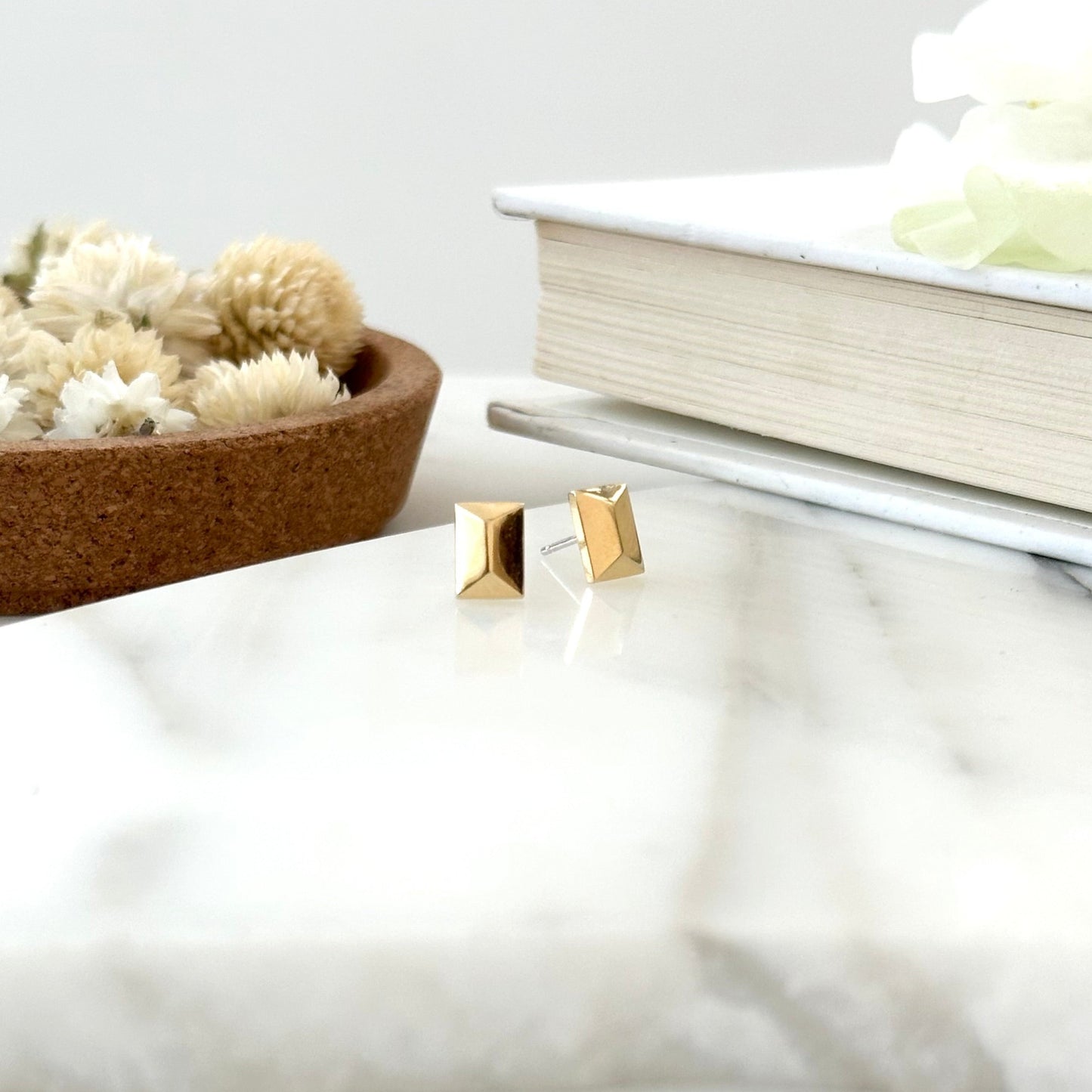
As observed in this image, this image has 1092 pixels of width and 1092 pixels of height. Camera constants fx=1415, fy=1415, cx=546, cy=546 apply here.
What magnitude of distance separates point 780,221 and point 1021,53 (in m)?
0.11

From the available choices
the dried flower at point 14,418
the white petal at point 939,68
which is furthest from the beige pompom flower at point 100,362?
the white petal at point 939,68

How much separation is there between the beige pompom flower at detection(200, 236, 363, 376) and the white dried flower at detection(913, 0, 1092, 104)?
271mm

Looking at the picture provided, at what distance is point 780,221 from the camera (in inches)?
23.5

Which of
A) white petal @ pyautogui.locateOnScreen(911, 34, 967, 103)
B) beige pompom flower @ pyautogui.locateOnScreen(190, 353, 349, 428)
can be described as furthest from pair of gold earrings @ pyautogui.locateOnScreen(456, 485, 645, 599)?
white petal @ pyautogui.locateOnScreen(911, 34, 967, 103)

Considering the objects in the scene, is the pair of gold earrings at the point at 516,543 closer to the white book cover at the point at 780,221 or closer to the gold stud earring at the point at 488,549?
the gold stud earring at the point at 488,549

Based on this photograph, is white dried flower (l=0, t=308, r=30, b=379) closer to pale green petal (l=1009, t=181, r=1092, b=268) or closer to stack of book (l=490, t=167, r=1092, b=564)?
stack of book (l=490, t=167, r=1092, b=564)

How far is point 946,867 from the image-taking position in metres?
0.33

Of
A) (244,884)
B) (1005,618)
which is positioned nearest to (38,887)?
(244,884)

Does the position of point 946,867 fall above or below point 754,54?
below

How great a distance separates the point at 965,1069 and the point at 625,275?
0.41 m

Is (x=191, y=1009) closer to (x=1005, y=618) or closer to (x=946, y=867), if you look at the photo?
(x=946, y=867)

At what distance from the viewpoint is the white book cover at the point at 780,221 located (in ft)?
1.70

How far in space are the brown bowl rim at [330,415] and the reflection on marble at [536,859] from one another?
6 cm

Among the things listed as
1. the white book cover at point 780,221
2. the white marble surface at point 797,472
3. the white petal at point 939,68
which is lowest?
the white marble surface at point 797,472
